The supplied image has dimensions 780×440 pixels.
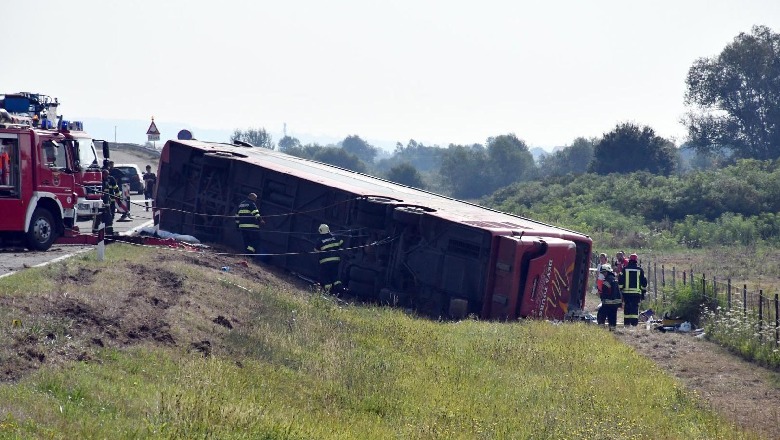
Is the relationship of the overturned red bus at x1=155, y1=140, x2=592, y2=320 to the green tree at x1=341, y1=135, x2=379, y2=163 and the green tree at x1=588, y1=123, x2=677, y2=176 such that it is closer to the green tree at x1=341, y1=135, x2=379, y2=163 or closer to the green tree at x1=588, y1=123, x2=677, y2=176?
the green tree at x1=588, y1=123, x2=677, y2=176

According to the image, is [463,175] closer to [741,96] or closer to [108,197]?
[741,96]

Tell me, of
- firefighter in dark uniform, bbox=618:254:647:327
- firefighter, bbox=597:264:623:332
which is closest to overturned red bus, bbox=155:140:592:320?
firefighter, bbox=597:264:623:332

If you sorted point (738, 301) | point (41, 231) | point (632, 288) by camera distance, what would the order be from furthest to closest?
point (632, 288)
point (738, 301)
point (41, 231)

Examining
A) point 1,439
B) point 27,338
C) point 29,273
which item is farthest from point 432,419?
point 29,273

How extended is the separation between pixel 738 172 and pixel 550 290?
33.5 metres

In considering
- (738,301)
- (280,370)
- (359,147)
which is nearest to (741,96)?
(738,301)

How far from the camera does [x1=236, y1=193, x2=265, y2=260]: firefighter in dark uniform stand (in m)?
19.8

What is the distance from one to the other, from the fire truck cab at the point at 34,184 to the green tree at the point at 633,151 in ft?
174

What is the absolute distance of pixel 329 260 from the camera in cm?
1861

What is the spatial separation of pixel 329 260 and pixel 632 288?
19.1 ft

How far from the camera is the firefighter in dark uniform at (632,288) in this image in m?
19.0

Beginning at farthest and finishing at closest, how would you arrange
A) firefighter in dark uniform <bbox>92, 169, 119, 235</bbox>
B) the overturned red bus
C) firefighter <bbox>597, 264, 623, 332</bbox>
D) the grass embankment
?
firefighter in dark uniform <bbox>92, 169, 119, 235</bbox> < firefighter <bbox>597, 264, 623, 332</bbox> < the overturned red bus < the grass embankment

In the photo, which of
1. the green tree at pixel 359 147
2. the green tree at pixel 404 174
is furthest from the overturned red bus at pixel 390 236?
the green tree at pixel 359 147

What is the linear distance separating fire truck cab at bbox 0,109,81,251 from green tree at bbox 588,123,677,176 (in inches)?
2086
